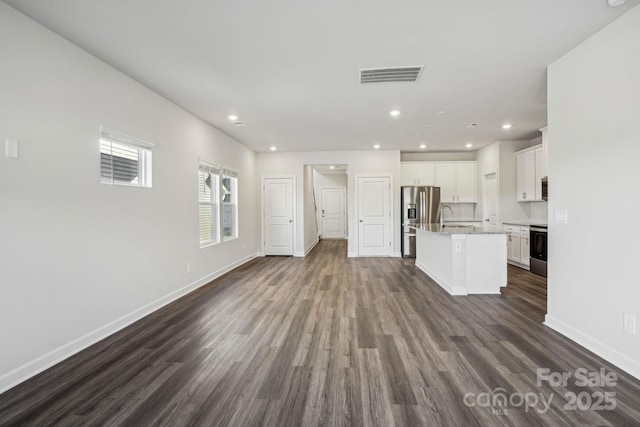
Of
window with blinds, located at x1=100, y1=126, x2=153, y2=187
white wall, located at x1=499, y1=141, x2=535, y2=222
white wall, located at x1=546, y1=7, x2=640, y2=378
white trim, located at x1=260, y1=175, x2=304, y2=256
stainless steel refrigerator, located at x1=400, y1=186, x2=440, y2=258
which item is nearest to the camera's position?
white wall, located at x1=546, y1=7, x2=640, y2=378

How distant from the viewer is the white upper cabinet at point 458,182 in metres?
7.21

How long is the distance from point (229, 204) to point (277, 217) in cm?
169

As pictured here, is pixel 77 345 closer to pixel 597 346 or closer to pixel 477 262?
pixel 597 346

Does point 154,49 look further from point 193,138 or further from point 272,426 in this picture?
point 272,426

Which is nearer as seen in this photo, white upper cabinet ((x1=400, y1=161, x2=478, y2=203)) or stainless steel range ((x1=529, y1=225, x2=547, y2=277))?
stainless steel range ((x1=529, y1=225, x2=547, y2=277))

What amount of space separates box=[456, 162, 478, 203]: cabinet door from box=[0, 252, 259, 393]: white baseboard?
6.40 m

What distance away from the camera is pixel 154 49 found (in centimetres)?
257

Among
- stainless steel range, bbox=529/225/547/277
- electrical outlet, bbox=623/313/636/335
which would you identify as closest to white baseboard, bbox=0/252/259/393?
electrical outlet, bbox=623/313/636/335

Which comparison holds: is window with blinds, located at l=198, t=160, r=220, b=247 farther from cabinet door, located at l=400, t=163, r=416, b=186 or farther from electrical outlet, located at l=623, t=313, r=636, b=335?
electrical outlet, located at l=623, t=313, r=636, b=335

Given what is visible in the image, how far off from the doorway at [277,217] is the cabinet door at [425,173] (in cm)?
326

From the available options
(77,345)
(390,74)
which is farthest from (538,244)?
(77,345)

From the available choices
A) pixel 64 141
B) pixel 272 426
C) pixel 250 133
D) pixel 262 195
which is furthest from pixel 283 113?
pixel 272 426

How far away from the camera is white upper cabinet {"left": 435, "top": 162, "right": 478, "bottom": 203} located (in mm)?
7207

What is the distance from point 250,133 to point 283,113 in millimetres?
1385
